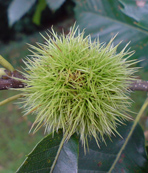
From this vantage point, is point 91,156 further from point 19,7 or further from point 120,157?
point 19,7

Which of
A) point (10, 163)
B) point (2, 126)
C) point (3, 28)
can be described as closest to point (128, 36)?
point (10, 163)

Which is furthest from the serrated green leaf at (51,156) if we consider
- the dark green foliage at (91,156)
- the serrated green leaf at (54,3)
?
the serrated green leaf at (54,3)

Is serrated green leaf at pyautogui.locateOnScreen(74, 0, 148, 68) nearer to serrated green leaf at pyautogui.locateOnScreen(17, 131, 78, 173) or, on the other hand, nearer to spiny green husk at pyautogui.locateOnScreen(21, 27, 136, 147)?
spiny green husk at pyautogui.locateOnScreen(21, 27, 136, 147)

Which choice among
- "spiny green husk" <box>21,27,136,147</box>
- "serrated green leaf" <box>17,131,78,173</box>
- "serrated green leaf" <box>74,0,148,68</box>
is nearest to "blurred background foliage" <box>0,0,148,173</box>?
"serrated green leaf" <box>74,0,148,68</box>

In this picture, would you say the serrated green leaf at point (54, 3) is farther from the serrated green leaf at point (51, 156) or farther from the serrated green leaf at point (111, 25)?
the serrated green leaf at point (51, 156)

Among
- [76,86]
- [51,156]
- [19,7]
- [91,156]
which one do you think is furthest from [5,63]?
[19,7]

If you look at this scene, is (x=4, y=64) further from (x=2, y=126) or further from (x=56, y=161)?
(x=2, y=126)
